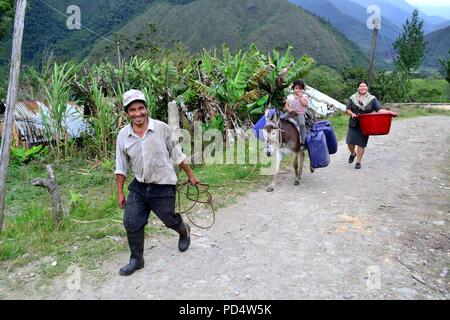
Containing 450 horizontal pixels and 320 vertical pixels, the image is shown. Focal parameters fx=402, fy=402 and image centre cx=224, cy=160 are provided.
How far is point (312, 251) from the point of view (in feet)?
13.3

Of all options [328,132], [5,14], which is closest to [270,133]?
[328,132]

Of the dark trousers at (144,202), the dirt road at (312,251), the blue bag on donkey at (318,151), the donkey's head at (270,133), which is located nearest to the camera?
the dirt road at (312,251)

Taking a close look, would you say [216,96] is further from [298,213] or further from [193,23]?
[193,23]

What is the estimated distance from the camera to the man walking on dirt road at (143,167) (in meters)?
3.44

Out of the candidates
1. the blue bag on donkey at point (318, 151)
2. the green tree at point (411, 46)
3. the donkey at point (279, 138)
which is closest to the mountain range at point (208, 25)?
the green tree at point (411, 46)

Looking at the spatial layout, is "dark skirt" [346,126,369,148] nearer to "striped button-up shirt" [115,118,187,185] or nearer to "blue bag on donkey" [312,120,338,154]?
"blue bag on donkey" [312,120,338,154]

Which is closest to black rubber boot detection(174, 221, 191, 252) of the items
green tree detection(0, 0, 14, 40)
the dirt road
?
the dirt road

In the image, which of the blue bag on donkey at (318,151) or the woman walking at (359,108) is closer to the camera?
the blue bag on donkey at (318,151)

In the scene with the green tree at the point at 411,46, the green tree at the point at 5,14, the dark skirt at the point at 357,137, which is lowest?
the dark skirt at the point at 357,137

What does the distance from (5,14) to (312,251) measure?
1833 centimetres

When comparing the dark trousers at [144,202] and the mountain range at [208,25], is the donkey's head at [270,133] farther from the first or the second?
the mountain range at [208,25]

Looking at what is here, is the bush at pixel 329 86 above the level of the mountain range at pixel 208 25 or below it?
below

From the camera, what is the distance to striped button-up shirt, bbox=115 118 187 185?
345cm

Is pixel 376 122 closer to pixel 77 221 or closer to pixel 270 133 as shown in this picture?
pixel 270 133
